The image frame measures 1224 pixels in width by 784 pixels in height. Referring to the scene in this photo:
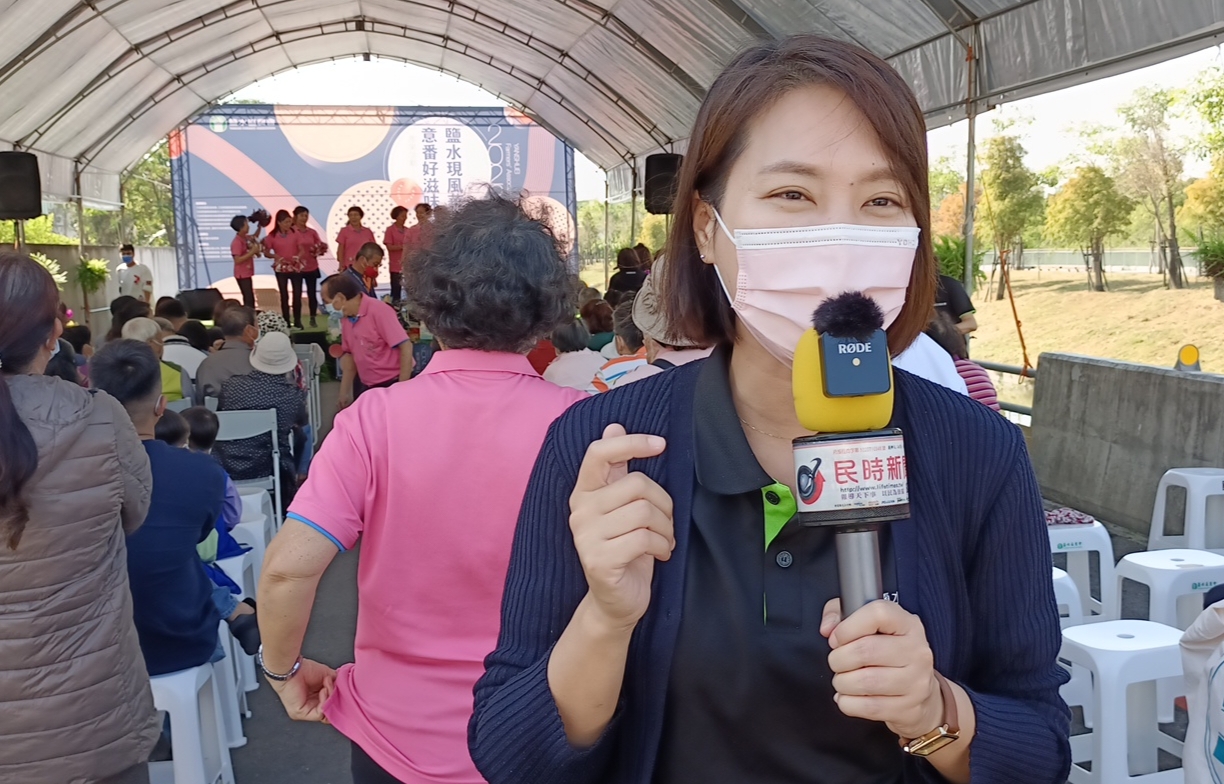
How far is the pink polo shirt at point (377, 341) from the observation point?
6590 mm

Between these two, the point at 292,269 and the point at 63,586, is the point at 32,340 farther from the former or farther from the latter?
the point at 292,269

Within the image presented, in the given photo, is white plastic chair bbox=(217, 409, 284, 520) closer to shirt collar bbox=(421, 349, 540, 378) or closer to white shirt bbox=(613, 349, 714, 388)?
white shirt bbox=(613, 349, 714, 388)

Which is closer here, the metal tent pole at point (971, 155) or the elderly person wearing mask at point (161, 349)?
the elderly person wearing mask at point (161, 349)

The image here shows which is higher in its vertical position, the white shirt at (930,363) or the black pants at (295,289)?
the black pants at (295,289)

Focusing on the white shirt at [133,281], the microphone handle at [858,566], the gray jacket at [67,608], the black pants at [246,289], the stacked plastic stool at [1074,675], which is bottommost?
the stacked plastic stool at [1074,675]

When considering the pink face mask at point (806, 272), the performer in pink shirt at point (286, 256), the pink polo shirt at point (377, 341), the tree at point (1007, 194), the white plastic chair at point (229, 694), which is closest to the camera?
the pink face mask at point (806, 272)

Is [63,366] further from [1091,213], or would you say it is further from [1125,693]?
[1091,213]

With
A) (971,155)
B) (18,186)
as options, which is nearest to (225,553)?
(971,155)

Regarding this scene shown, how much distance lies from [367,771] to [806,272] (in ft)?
4.90

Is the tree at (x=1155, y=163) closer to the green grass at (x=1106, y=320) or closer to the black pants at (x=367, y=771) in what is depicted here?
the green grass at (x=1106, y=320)

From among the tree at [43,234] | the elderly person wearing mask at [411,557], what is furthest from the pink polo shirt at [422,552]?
the tree at [43,234]

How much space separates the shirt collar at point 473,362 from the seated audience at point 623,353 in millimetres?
1085

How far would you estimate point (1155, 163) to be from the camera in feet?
38.3

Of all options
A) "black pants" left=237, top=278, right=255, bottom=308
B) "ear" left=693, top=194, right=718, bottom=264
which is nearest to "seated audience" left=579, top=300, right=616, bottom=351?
"ear" left=693, top=194, right=718, bottom=264
